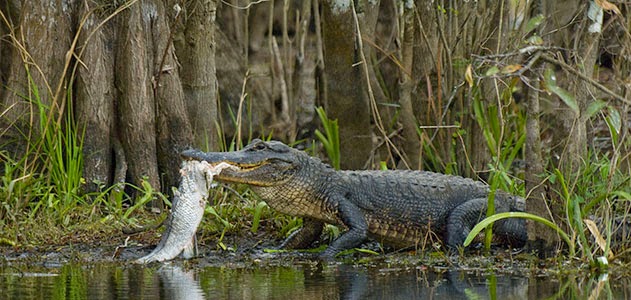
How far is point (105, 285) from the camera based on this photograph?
23.3 feet

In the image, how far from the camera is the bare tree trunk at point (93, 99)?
9.62 m

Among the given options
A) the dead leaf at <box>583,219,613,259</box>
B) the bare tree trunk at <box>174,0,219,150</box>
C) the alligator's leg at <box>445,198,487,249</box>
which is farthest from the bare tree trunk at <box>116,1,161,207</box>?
the dead leaf at <box>583,219,613,259</box>

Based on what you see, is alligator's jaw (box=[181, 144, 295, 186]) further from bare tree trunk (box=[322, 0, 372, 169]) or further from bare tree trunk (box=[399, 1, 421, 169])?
bare tree trunk (box=[399, 1, 421, 169])

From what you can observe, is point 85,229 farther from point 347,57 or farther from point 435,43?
point 435,43

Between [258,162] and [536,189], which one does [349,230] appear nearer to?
[258,162]

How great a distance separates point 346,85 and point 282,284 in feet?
12.4

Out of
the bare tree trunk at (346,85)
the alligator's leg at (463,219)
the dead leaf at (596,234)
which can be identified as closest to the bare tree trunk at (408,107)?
the bare tree trunk at (346,85)

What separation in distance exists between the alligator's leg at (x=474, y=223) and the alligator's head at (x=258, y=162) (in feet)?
3.93

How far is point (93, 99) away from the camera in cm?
963

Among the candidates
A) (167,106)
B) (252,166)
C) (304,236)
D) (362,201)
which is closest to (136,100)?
(167,106)

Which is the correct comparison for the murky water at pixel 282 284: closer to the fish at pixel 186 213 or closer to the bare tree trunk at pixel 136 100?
the fish at pixel 186 213

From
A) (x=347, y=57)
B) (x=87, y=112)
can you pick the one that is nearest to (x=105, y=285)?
(x=87, y=112)

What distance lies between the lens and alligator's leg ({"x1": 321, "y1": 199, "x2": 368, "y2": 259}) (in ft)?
27.7

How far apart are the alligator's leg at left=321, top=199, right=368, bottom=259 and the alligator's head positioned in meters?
0.46
